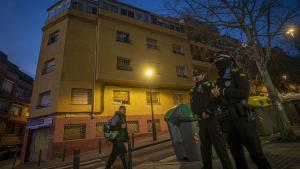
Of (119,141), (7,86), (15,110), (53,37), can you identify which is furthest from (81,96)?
(15,110)

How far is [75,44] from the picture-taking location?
15.7 meters

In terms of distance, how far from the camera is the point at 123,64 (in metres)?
17.0

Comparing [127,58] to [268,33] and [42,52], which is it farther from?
[268,33]

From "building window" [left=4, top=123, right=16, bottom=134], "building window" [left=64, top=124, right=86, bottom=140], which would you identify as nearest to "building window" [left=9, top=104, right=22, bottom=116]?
"building window" [left=4, top=123, right=16, bottom=134]

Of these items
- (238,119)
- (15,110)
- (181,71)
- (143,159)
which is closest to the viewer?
(238,119)

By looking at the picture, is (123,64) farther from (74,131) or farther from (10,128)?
(10,128)

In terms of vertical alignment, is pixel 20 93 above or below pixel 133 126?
above

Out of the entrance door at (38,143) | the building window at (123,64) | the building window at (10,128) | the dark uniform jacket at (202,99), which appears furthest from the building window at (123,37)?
the building window at (10,128)

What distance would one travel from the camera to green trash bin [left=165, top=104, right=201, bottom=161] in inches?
206

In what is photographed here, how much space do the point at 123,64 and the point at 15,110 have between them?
21.0 m

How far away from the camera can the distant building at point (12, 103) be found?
2426cm

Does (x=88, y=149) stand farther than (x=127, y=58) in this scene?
No

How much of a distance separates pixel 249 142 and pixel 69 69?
14933 millimetres

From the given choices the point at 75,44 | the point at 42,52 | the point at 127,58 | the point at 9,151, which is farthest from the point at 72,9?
the point at 9,151
